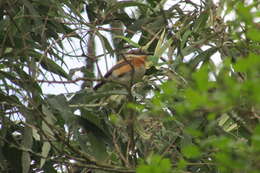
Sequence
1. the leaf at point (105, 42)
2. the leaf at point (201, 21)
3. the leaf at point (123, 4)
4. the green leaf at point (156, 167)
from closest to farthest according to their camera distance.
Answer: the green leaf at point (156, 167) → the leaf at point (201, 21) → the leaf at point (105, 42) → the leaf at point (123, 4)

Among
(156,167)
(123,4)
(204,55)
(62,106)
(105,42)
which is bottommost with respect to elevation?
(156,167)

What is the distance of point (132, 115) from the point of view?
10.1 feet

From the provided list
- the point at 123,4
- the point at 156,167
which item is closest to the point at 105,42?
the point at 123,4

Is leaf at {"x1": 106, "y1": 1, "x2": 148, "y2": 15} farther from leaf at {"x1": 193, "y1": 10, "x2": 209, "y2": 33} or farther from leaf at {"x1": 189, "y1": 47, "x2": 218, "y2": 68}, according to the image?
leaf at {"x1": 189, "y1": 47, "x2": 218, "y2": 68}

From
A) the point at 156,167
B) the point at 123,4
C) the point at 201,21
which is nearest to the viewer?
the point at 156,167

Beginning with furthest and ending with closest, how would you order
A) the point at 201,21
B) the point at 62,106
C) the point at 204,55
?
the point at 201,21
the point at 204,55
the point at 62,106

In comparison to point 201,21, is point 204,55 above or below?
below

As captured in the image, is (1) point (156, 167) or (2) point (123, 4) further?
(2) point (123, 4)

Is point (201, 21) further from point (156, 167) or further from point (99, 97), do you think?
point (156, 167)

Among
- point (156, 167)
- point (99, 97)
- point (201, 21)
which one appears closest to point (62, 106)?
point (99, 97)

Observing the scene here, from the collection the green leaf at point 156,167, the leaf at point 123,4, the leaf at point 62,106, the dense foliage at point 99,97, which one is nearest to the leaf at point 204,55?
the dense foliage at point 99,97

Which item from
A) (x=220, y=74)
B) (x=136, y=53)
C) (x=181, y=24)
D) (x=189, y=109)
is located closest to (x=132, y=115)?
(x=220, y=74)

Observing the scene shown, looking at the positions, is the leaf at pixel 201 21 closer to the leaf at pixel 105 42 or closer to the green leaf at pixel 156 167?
the leaf at pixel 105 42

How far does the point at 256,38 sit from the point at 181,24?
2.38 meters
